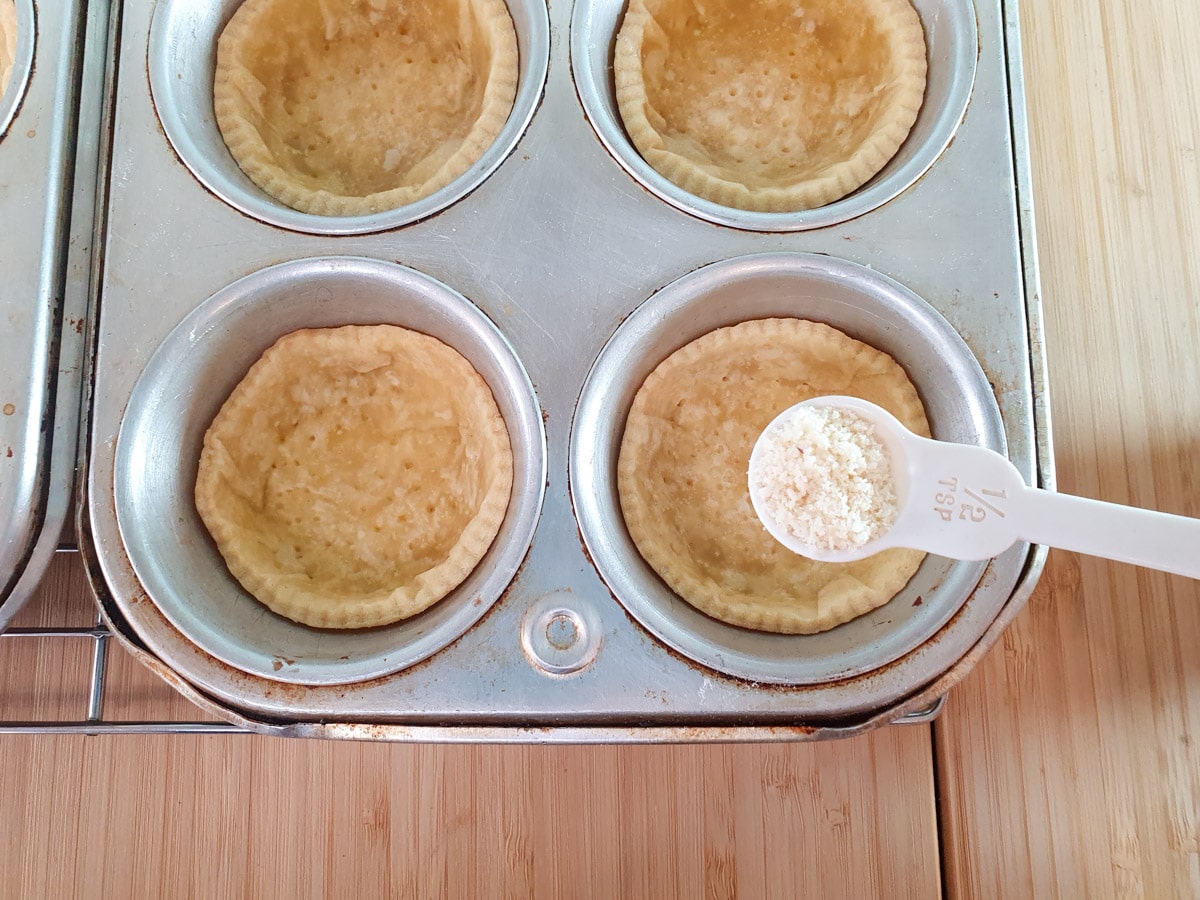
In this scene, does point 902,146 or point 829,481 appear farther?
point 902,146

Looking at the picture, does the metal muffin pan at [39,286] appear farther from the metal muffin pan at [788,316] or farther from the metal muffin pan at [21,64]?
the metal muffin pan at [788,316]

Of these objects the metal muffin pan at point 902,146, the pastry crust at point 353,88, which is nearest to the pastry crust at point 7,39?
the pastry crust at point 353,88

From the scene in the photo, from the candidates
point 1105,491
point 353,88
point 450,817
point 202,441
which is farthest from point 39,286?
point 1105,491

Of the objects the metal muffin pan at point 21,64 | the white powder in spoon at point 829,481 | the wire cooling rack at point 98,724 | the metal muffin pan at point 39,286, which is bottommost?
the wire cooling rack at point 98,724

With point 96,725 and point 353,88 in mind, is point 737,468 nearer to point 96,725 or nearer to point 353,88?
point 353,88

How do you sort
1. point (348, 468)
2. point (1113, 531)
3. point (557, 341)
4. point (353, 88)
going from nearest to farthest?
point (1113, 531), point (557, 341), point (348, 468), point (353, 88)
